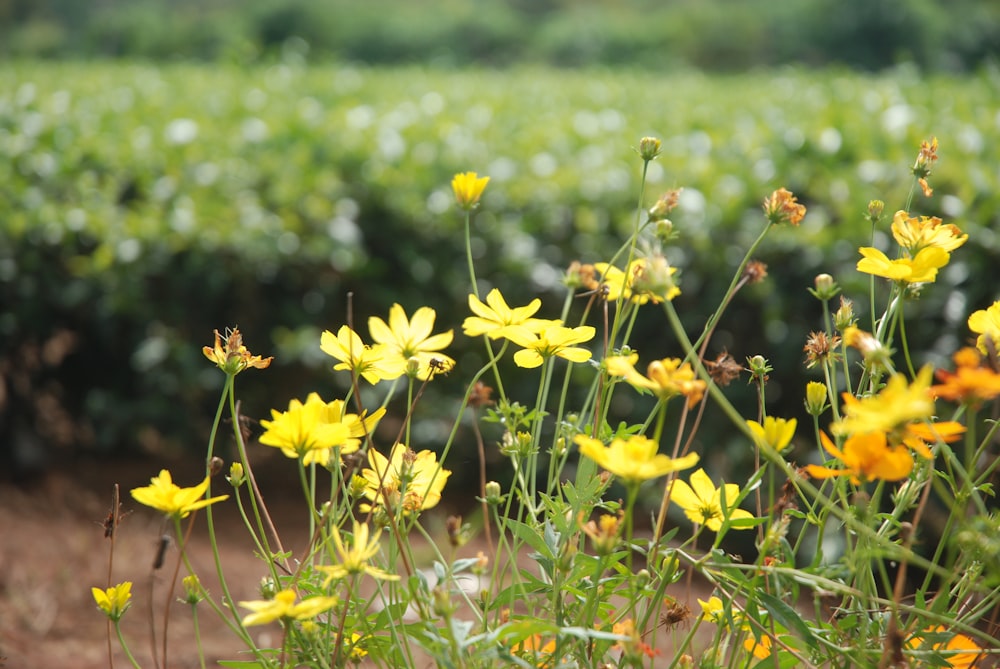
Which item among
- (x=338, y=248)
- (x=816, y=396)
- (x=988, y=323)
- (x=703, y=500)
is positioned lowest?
(x=338, y=248)

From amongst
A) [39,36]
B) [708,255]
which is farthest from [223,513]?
[39,36]

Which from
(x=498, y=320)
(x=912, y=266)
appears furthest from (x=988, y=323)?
(x=498, y=320)

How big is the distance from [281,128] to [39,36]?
1042 inches

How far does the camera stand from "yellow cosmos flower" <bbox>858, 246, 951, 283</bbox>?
2.68ft

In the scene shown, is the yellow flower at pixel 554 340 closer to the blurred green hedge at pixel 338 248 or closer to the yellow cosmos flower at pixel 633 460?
the yellow cosmos flower at pixel 633 460

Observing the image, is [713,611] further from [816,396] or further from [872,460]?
[872,460]

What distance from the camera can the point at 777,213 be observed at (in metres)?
0.96

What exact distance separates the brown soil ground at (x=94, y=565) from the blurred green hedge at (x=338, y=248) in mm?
176

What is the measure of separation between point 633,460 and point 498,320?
29cm

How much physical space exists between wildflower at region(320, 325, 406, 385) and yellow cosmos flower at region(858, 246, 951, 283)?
1.44 ft

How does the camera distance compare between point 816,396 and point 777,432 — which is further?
point 816,396

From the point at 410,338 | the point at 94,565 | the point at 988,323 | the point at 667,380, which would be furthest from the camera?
the point at 94,565

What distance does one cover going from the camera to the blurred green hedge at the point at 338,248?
2.65 metres

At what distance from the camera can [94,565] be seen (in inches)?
103
